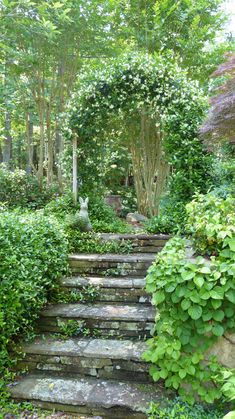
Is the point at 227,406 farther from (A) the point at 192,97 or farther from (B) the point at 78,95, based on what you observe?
(B) the point at 78,95

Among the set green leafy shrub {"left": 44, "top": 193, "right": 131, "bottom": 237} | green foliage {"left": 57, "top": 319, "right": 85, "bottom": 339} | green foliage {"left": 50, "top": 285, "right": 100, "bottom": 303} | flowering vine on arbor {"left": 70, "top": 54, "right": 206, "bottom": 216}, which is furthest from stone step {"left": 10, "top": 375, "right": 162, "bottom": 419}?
flowering vine on arbor {"left": 70, "top": 54, "right": 206, "bottom": 216}

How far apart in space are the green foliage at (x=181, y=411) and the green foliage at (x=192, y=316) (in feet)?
0.18

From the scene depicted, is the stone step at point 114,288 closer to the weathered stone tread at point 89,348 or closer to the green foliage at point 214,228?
the weathered stone tread at point 89,348

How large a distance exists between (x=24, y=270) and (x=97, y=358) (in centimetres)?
86

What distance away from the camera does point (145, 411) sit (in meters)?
1.83

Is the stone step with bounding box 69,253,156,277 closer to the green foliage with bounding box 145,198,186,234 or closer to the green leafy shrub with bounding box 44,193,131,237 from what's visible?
the green foliage with bounding box 145,198,186,234

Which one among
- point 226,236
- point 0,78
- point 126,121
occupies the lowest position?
point 226,236

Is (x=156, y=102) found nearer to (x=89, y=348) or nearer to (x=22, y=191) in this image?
(x=22, y=191)

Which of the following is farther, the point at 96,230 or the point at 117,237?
the point at 96,230

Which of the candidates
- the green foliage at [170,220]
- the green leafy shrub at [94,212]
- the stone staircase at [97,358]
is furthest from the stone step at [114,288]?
the green leafy shrub at [94,212]

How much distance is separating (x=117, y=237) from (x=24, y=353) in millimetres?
2009

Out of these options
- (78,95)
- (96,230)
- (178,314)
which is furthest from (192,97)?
(178,314)

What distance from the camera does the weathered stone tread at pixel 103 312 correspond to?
253cm

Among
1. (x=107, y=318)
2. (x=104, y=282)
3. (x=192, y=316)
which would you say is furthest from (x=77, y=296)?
(x=192, y=316)
